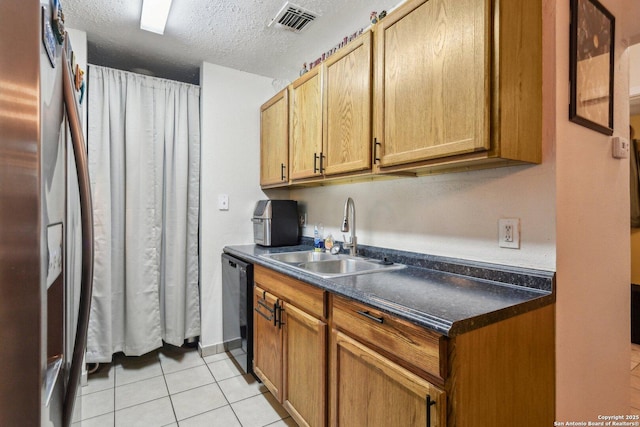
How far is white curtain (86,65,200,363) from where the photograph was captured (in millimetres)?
2252

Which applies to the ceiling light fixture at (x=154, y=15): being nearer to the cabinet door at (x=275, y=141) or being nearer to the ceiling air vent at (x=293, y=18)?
the ceiling air vent at (x=293, y=18)

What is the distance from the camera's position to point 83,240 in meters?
0.81

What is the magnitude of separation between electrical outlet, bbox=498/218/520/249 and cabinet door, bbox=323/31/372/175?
65 centimetres

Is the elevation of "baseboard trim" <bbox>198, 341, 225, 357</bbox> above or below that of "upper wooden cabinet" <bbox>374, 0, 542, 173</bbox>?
below

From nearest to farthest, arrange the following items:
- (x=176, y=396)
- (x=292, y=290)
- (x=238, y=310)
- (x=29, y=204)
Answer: (x=29, y=204) < (x=292, y=290) < (x=176, y=396) < (x=238, y=310)

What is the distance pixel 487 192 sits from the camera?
1.43 meters

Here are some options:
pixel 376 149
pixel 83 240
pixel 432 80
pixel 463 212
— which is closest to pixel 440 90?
pixel 432 80

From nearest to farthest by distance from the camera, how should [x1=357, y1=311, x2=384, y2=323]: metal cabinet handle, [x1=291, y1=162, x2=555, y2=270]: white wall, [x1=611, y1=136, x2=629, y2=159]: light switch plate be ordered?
[x1=357, y1=311, x2=384, y2=323]: metal cabinet handle → [x1=291, y1=162, x2=555, y2=270]: white wall → [x1=611, y1=136, x2=629, y2=159]: light switch plate

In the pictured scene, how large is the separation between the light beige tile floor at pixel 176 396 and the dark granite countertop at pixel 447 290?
88 centimetres

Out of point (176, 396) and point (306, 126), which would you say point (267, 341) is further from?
point (306, 126)

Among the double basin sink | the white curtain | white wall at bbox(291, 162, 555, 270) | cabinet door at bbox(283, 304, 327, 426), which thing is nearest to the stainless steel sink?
the double basin sink

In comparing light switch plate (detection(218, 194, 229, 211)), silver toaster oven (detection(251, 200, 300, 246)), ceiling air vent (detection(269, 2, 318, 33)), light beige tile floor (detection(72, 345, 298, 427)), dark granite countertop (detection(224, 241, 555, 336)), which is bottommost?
light beige tile floor (detection(72, 345, 298, 427))

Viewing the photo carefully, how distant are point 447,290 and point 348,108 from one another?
1.04m

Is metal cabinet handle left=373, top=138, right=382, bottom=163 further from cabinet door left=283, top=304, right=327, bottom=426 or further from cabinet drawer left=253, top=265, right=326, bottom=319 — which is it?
cabinet door left=283, top=304, right=327, bottom=426
